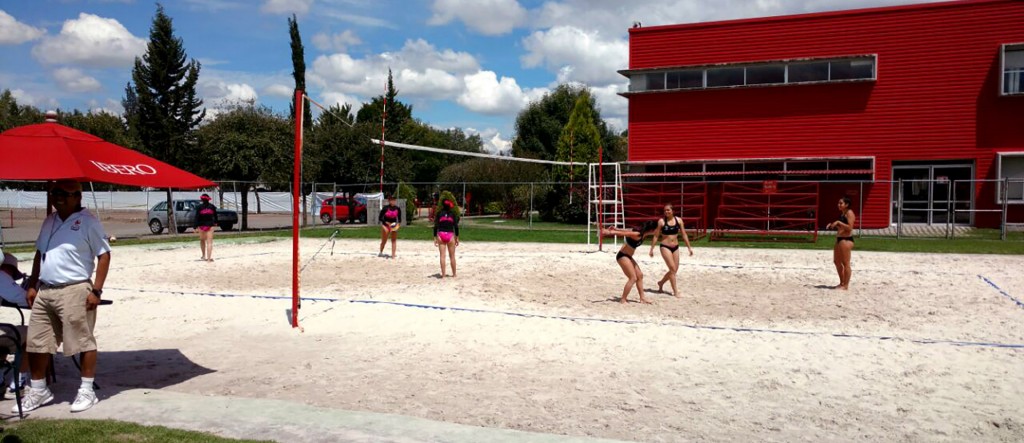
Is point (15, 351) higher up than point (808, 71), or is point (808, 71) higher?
point (808, 71)

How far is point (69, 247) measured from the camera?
550 cm

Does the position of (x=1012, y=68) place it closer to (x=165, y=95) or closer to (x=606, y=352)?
(x=606, y=352)

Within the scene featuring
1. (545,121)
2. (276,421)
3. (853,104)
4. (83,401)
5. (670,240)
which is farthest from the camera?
(545,121)

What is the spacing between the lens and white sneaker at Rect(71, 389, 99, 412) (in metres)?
5.35

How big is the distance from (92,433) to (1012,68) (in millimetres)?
29440

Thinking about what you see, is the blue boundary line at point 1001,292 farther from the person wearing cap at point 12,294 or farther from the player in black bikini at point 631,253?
the person wearing cap at point 12,294

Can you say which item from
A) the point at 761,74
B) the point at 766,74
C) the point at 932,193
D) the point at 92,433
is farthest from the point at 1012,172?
the point at 92,433

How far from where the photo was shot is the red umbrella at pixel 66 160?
525cm

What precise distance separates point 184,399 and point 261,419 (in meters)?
1.01

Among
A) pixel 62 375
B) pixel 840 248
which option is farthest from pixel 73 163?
pixel 840 248

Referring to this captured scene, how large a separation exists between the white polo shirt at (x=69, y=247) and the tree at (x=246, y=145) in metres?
24.4

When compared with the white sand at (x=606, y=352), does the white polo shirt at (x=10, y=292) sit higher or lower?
higher

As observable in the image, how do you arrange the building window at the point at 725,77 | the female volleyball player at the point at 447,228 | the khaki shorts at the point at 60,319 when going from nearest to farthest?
the khaki shorts at the point at 60,319, the female volleyball player at the point at 447,228, the building window at the point at 725,77

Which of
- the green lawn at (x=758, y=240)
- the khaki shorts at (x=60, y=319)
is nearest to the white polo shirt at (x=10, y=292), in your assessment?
the khaki shorts at (x=60, y=319)
